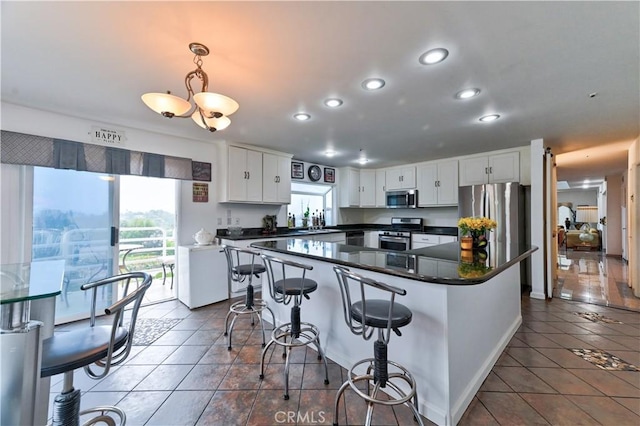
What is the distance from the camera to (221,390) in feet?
6.11

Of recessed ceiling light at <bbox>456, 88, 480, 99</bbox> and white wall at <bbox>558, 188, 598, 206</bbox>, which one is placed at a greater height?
recessed ceiling light at <bbox>456, 88, 480, 99</bbox>

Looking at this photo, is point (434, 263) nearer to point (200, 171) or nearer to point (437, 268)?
point (437, 268)

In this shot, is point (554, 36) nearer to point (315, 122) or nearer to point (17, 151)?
point (315, 122)

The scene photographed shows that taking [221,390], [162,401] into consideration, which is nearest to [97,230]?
[162,401]

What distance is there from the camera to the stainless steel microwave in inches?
211

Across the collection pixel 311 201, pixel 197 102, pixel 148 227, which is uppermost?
pixel 197 102

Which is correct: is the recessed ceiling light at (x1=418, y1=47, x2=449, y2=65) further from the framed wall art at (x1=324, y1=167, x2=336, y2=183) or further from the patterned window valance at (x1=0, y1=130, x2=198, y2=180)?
the framed wall art at (x1=324, y1=167, x2=336, y2=183)

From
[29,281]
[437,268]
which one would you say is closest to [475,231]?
[437,268]

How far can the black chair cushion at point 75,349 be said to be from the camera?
1124mm

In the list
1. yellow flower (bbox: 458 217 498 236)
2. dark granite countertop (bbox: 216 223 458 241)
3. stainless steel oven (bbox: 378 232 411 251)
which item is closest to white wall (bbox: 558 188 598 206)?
dark granite countertop (bbox: 216 223 458 241)

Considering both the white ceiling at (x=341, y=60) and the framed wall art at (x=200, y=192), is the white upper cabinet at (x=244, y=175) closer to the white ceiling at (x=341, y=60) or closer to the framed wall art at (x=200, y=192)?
the framed wall art at (x=200, y=192)

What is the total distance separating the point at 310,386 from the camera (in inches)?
74.6

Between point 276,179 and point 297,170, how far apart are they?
840 mm

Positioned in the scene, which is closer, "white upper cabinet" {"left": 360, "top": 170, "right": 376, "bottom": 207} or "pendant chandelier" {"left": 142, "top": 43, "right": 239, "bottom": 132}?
"pendant chandelier" {"left": 142, "top": 43, "right": 239, "bottom": 132}
